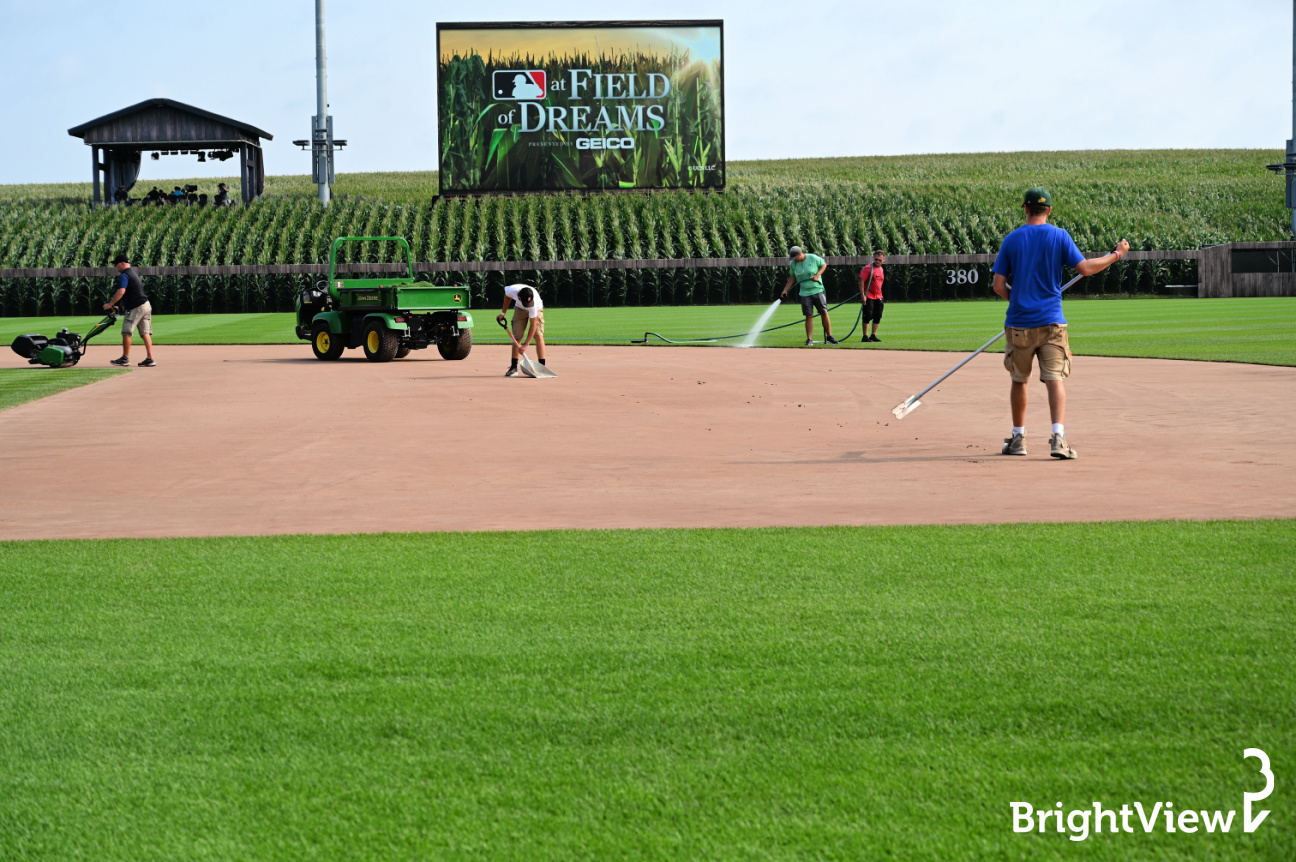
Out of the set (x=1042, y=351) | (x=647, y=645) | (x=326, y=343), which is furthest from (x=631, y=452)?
(x=326, y=343)

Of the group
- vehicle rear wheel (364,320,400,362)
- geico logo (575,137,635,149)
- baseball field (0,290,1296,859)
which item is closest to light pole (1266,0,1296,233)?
geico logo (575,137,635,149)

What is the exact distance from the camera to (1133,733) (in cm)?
432

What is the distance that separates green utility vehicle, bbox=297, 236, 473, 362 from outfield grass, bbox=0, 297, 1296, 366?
17.4 feet

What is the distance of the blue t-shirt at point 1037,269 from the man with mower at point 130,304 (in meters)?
14.7

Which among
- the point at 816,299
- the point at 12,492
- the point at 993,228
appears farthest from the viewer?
the point at 993,228

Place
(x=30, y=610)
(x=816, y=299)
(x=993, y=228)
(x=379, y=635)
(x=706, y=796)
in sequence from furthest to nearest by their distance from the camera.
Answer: (x=993, y=228) → (x=816, y=299) → (x=30, y=610) → (x=379, y=635) → (x=706, y=796)

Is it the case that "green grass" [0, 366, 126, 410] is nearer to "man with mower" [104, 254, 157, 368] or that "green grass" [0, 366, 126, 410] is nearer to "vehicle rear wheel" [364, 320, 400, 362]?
"man with mower" [104, 254, 157, 368]

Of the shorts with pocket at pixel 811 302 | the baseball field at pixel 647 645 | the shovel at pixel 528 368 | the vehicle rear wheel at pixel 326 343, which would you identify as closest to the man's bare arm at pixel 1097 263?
the baseball field at pixel 647 645

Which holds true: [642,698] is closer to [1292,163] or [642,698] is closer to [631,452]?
[631,452]

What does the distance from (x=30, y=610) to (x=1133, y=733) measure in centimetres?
456

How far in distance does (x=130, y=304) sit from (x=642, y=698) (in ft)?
62.7

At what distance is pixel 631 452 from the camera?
11.3 meters

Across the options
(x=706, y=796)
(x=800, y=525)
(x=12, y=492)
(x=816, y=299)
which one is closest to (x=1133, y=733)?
(x=706, y=796)

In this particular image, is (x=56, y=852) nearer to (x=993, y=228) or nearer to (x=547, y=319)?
(x=547, y=319)
